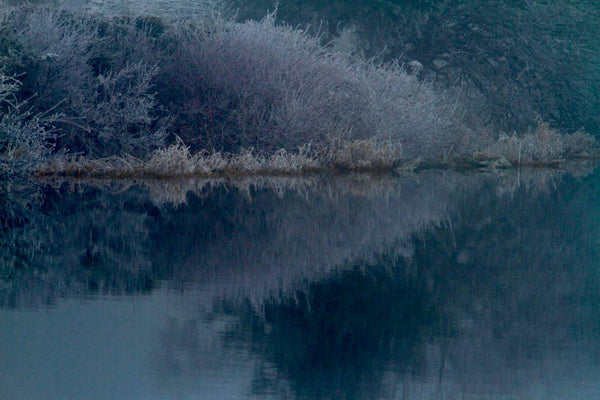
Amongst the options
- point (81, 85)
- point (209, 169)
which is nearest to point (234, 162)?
point (209, 169)

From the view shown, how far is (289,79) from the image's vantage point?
23.4 m

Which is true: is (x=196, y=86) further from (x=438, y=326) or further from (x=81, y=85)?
(x=438, y=326)

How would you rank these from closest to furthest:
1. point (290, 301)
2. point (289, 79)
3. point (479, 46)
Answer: point (290, 301) < point (289, 79) < point (479, 46)

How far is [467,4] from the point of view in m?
33.3

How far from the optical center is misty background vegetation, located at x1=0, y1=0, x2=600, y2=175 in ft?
65.8

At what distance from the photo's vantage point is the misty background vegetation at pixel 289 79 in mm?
20047

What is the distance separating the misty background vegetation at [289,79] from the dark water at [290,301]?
4198mm

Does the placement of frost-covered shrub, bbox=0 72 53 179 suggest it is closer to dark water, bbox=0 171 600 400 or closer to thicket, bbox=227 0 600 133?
dark water, bbox=0 171 600 400

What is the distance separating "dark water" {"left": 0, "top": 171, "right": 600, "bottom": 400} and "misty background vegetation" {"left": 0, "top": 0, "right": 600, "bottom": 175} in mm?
4198

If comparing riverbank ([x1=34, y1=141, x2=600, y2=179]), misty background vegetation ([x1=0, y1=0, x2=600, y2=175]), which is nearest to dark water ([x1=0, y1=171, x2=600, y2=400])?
riverbank ([x1=34, y1=141, x2=600, y2=179])

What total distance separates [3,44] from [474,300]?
1244 centimetres

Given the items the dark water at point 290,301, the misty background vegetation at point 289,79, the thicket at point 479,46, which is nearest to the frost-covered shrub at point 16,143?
the misty background vegetation at point 289,79

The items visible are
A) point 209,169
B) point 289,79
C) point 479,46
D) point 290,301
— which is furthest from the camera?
point 479,46

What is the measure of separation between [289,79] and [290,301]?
1537cm
